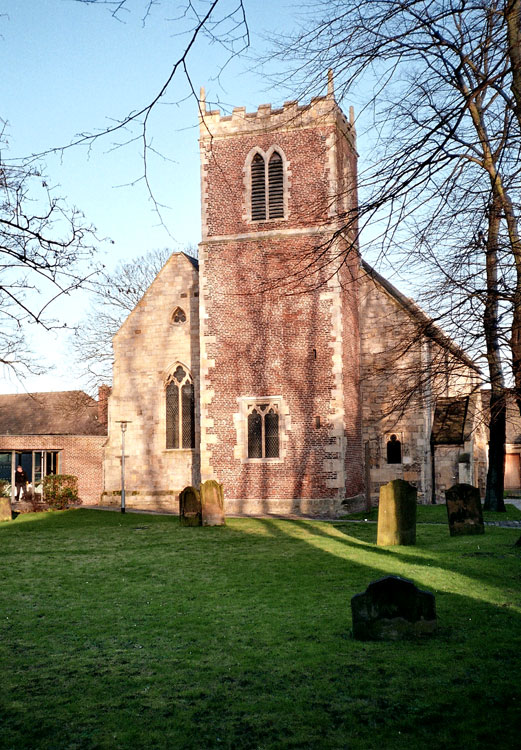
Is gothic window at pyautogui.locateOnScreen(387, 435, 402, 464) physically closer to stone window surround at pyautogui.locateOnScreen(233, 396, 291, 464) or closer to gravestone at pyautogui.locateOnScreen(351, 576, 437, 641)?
stone window surround at pyautogui.locateOnScreen(233, 396, 291, 464)

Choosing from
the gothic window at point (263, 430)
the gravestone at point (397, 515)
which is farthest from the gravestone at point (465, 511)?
the gothic window at point (263, 430)

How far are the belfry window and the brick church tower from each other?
0.03 m

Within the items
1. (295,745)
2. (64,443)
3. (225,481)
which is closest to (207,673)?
(295,745)

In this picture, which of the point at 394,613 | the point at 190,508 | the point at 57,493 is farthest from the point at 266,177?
the point at 394,613

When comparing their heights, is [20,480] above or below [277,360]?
below

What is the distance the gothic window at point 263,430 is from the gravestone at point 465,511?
8.48 m

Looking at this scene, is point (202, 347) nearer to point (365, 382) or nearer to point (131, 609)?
point (365, 382)

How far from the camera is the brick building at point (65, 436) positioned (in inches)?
1415

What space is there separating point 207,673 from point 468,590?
161 inches

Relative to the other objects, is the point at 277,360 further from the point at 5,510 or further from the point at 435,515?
the point at 5,510

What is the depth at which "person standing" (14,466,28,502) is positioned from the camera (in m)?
32.4

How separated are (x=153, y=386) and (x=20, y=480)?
11.3m

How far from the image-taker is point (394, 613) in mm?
6734

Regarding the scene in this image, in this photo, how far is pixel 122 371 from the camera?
26953 mm
